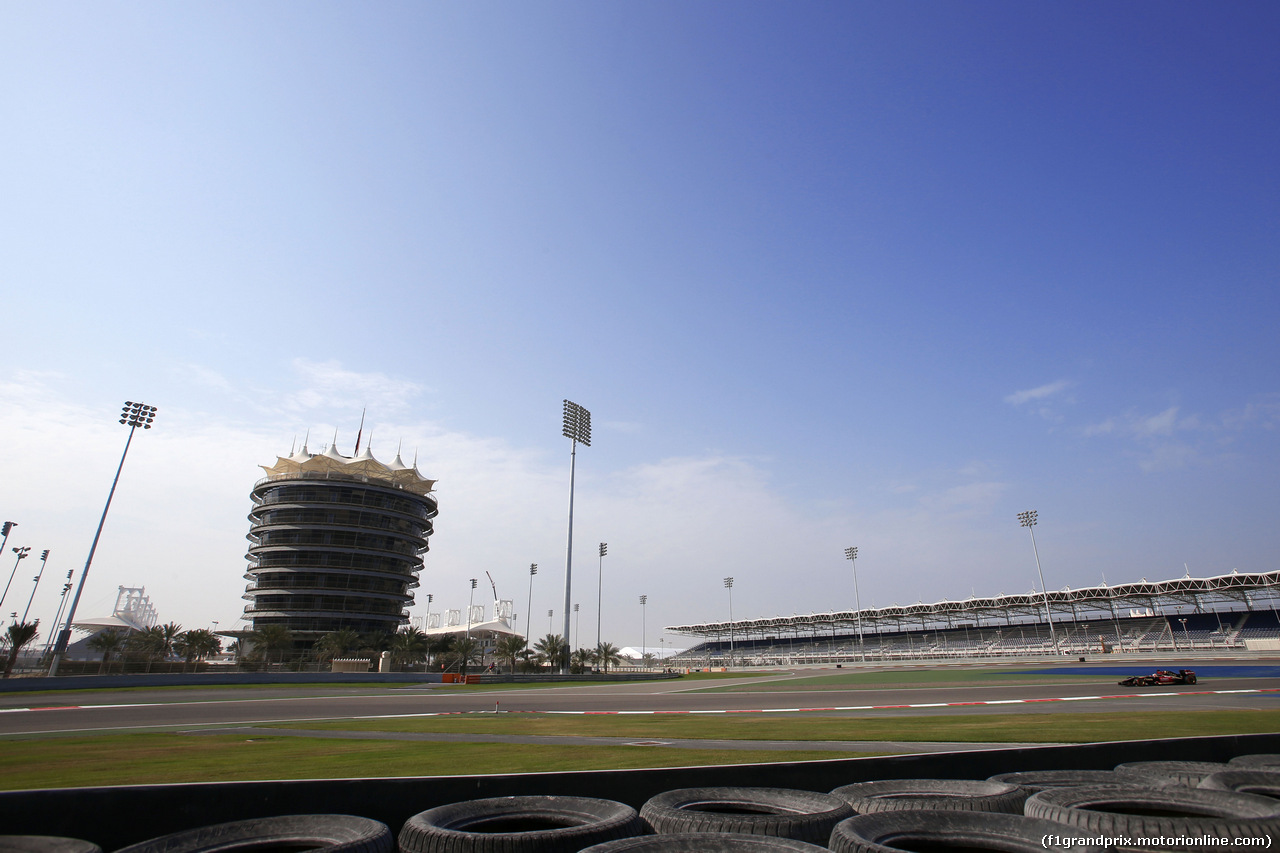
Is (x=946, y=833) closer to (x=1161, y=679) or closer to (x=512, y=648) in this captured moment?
(x=1161, y=679)

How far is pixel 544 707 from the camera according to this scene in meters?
24.1

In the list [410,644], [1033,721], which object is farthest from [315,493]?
[1033,721]

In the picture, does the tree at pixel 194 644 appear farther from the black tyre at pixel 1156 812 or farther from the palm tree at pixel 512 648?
the black tyre at pixel 1156 812

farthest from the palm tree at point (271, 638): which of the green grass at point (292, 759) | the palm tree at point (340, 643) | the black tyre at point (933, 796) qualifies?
the black tyre at point (933, 796)

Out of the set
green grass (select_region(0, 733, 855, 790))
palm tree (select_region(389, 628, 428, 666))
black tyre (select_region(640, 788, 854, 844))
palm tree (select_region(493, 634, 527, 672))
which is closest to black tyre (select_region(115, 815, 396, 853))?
black tyre (select_region(640, 788, 854, 844))

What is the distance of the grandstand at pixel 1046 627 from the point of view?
3460 inches

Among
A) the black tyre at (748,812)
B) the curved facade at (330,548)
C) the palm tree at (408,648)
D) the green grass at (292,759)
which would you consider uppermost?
the curved facade at (330,548)

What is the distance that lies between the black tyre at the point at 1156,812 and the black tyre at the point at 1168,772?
1.15 m

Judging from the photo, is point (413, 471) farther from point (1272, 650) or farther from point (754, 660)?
point (1272, 650)

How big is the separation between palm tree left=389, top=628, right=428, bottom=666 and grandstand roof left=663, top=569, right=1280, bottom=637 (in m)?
80.2

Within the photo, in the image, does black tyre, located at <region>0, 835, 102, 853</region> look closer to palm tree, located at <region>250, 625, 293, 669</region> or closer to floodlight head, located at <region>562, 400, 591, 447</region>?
floodlight head, located at <region>562, 400, 591, 447</region>

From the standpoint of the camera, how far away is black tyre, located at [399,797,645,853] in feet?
15.8

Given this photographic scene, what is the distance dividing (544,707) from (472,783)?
1886 centimetres

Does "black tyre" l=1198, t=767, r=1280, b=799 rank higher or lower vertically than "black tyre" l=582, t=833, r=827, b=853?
higher
